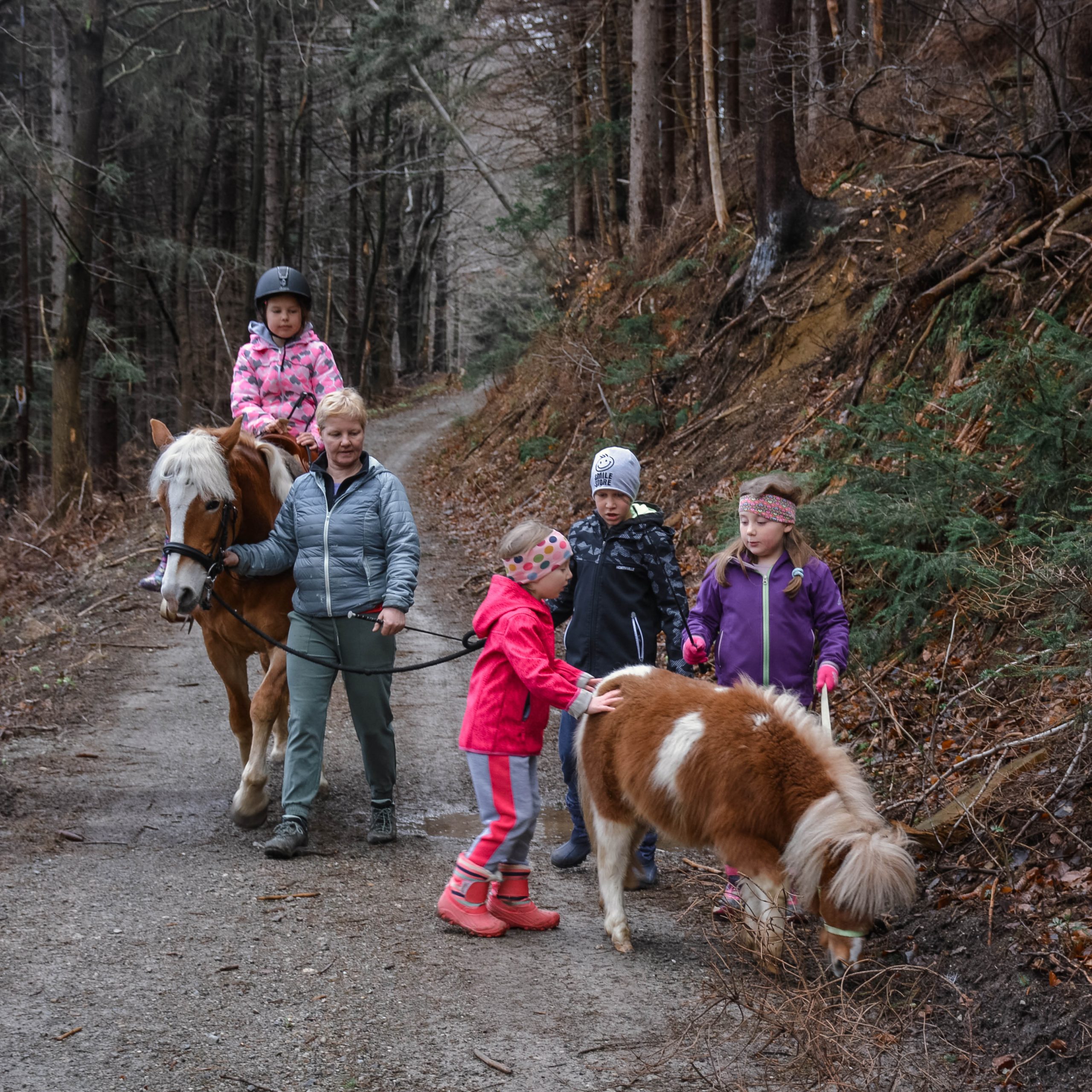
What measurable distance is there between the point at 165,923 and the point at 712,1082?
2516mm

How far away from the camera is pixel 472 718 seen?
4605 millimetres

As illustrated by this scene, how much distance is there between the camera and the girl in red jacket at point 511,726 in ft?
14.8

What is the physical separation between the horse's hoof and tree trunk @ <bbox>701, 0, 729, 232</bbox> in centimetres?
1264

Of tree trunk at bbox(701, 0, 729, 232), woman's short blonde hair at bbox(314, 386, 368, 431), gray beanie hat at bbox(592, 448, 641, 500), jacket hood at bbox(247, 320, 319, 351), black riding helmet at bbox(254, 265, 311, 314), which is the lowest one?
gray beanie hat at bbox(592, 448, 641, 500)

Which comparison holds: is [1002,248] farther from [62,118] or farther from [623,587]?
[62,118]

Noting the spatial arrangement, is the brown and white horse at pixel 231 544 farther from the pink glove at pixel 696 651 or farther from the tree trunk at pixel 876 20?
the tree trunk at pixel 876 20

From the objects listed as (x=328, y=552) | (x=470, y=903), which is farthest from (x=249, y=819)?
(x=470, y=903)

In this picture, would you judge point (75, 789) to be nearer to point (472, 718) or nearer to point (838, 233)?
point (472, 718)

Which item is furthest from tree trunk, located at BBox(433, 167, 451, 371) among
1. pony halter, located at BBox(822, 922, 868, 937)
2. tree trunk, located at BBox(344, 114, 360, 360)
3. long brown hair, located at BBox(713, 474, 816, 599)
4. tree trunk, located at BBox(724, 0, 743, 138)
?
pony halter, located at BBox(822, 922, 868, 937)

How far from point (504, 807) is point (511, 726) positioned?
353 mm

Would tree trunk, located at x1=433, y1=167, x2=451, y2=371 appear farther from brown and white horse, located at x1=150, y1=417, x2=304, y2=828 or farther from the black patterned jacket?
the black patterned jacket

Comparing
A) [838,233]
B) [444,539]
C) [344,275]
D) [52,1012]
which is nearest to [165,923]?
[52,1012]

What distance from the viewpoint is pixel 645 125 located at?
714 inches

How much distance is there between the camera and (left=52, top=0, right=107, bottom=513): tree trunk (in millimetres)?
15734
